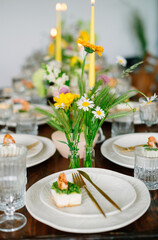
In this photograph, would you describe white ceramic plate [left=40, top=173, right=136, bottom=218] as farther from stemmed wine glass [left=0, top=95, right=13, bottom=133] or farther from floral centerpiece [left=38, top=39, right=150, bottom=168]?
stemmed wine glass [left=0, top=95, right=13, bottom=133]

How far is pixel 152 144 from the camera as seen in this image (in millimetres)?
1093

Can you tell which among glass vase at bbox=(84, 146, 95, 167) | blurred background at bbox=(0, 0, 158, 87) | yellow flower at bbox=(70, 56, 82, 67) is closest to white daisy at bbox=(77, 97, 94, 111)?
glass vase at bbox=(84, 146, 95, 167)

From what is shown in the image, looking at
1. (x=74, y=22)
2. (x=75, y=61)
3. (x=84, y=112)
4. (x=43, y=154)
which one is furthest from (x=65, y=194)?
(x=74, y=22)

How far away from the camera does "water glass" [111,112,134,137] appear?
62.2 inches

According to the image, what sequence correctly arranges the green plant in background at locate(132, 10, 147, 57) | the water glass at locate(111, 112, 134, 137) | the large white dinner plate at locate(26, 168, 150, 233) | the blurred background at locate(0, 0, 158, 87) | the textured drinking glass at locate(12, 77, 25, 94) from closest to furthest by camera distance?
the large white dinner plate at locate(26, 168, 150, 233), the water glass at locate(111, 112, 134, 137), the textured drinking glass at locate(12, 77, 25, 94), the blurred background at locate(0, 0, 158, 87), the green plant in background at locate(132, 10, 147, 57)

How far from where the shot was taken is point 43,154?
129 cm

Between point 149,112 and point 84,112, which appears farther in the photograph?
point 149,112

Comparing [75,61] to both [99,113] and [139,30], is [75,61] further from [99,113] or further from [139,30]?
[139,30]

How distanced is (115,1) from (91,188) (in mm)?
5122

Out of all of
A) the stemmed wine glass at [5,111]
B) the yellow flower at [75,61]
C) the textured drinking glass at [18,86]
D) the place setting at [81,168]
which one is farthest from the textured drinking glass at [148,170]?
the textured drinking glass at [18,86]

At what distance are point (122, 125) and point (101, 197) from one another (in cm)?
70

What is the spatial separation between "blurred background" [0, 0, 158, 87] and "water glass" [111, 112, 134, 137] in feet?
11.2

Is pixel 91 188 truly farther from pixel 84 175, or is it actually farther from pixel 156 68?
pixel 156 68

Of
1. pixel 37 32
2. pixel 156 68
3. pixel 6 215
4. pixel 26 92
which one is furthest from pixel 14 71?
pixel 6 215
